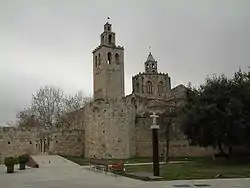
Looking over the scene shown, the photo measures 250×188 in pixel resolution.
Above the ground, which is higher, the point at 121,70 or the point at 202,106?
the point at 121,70

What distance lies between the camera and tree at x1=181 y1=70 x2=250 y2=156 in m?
31.5

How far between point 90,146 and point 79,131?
11.7ft

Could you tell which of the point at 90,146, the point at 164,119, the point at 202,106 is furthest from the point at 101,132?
the point at 202,106

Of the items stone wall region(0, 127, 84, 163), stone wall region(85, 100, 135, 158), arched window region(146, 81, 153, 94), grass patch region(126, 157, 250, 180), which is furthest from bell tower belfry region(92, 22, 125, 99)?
grass patch region(126, 157, 250, 180)

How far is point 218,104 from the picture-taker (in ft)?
106

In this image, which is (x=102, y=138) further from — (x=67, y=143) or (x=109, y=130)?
(x=67, y=143)

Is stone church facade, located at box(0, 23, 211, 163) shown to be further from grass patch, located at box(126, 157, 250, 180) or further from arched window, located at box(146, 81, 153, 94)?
arched window, located at box(146, 81, 153, 94)

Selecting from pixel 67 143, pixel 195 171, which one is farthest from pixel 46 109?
pixel 195 171

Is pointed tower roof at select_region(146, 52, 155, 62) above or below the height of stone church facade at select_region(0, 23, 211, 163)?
above

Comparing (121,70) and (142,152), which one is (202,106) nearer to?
(142,152)

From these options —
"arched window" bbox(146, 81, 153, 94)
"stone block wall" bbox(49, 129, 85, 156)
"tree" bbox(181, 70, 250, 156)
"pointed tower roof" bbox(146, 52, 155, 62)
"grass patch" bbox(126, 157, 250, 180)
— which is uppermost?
"pointed tower roof" bbox(146, 52, 155, 62)

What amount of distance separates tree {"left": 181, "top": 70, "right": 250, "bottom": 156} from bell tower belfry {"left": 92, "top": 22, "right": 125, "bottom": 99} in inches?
1455

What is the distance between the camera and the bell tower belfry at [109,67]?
7069cm

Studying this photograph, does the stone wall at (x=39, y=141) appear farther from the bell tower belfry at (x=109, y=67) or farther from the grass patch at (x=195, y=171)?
the bell tower belfry at (x=109, y=67)
